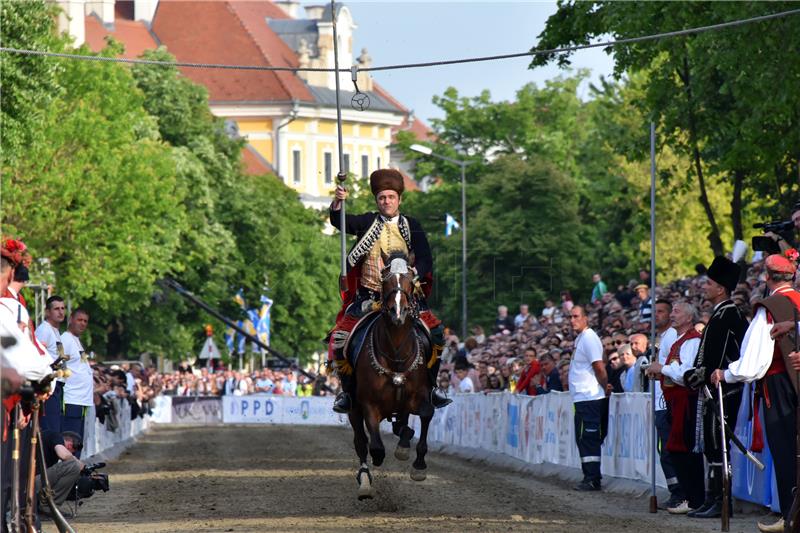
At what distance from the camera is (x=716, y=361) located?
16375 mm

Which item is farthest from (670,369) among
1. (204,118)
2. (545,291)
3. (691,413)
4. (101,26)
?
(101,26)

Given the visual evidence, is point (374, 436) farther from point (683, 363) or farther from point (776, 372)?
point (776, 372)

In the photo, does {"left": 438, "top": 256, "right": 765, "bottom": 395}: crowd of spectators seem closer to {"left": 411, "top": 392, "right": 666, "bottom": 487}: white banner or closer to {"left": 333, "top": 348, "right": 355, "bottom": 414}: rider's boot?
{"left": 411, "top": 392, "right": 666, "bottom": 487}: white banner

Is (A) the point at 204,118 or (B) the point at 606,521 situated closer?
(B) the point at 606,521


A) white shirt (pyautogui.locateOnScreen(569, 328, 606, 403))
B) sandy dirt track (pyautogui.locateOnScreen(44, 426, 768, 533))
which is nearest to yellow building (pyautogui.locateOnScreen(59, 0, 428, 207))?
sandy dirt track (pyautogui.locateOnScreen(44, 426, 768, 533))

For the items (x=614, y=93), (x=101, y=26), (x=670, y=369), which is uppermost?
(x=101, y=26)

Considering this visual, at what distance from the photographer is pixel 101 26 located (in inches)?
4970

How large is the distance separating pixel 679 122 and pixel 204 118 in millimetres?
53273

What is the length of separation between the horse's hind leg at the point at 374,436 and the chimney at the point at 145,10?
12302 centimetres

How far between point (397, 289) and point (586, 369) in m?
5.54

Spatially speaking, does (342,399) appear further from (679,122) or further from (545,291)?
(545,291)

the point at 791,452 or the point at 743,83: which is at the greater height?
the point at 743,83

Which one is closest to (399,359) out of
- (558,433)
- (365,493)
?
(365,493)

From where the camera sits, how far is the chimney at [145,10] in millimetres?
138875
